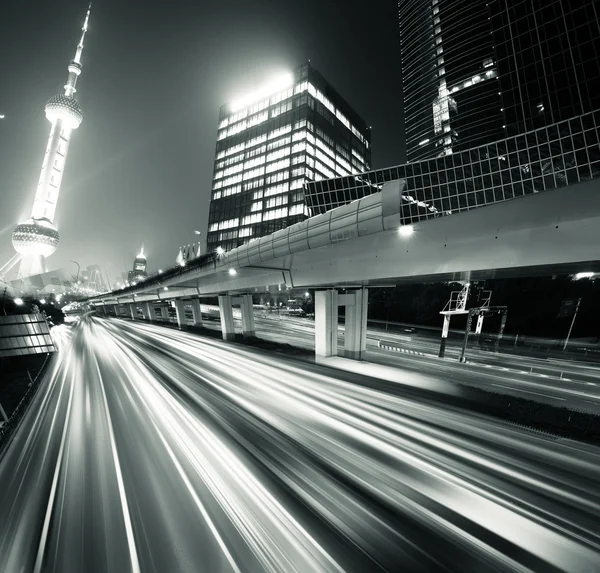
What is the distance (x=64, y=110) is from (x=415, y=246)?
202 m

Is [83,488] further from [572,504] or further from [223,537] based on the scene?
[572,504]

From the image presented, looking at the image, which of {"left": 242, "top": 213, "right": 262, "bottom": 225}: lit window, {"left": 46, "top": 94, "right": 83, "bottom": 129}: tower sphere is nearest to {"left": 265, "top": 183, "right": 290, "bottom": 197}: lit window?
{"left": 242, "top": 213, "right": 262, "bottom": 225}: lit window

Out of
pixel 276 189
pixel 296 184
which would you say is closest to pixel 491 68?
pixel 296 184

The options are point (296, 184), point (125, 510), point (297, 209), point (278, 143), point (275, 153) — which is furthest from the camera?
point (278, 143)

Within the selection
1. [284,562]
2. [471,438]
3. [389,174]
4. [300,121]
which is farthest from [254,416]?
[300,121]

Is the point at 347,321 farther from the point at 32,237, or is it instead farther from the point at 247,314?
the point at 32,237

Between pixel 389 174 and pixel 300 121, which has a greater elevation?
pixel 300 121

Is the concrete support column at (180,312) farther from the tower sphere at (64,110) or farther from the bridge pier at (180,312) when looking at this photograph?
the tower sphere at (64,110)

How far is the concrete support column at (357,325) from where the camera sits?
73.8ft

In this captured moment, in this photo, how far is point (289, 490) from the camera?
21.4ft

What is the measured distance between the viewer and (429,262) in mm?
13266

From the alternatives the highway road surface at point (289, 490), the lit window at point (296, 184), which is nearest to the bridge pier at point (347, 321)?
the highway road surface at point (289, 490)

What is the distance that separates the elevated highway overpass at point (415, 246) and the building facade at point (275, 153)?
2613 inches

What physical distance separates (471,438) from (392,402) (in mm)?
3651
